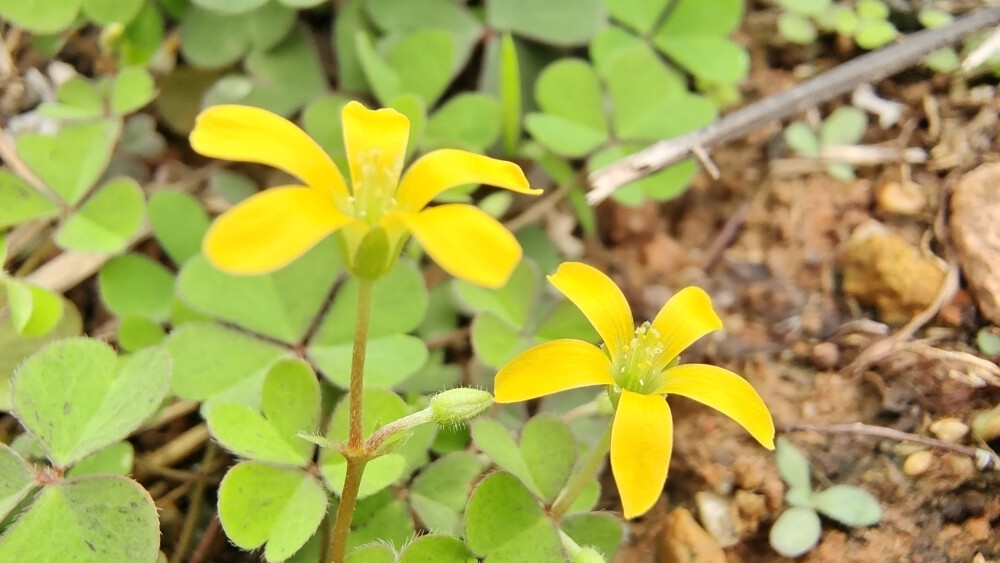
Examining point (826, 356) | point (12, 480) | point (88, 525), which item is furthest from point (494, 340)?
point (12, 480)

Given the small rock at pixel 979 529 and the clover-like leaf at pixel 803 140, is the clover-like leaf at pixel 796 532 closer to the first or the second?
the small rock at pixel 979 529

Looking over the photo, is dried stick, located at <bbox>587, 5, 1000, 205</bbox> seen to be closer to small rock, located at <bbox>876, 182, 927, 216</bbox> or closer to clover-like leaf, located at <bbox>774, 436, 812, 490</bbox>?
small rock, located at <bbox>876, 182, 927, 216</bbox>

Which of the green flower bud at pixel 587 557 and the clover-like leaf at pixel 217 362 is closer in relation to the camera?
the green flower bud at pixel 587 557

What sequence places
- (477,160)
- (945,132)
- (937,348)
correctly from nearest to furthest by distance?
(477,160) < (937,348) < (945,132)

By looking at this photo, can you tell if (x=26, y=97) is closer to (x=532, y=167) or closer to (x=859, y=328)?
(x=532, y=167)

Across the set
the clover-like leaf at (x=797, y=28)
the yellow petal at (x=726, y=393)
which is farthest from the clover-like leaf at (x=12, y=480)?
the clover-like leaf at (x=797, y=28)

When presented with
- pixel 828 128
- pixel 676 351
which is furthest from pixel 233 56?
pixel 828 128
